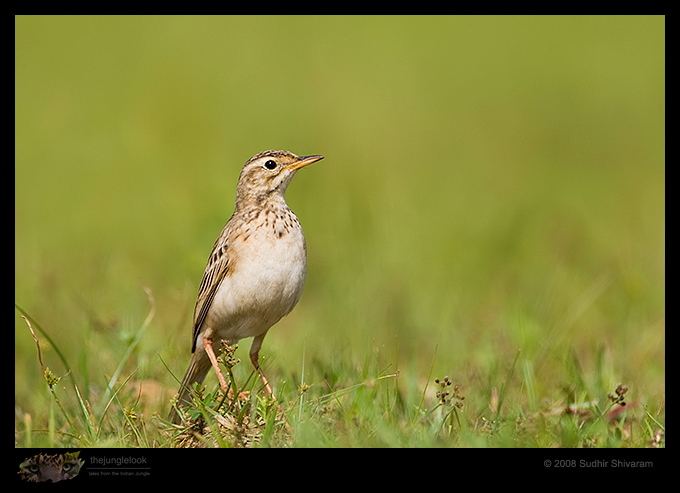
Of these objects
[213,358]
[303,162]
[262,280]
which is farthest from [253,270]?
[303,162]

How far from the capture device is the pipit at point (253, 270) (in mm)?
5996

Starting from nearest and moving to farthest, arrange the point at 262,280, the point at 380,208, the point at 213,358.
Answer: the point at 262,280 < the point at 213,358 < the point at 380,208

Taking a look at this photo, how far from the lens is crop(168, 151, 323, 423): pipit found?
6.00 metres

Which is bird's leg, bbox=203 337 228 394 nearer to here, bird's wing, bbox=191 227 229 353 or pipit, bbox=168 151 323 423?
pipit, bbox=168 151 323 423

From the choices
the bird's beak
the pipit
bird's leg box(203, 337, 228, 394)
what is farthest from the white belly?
the bird's beak

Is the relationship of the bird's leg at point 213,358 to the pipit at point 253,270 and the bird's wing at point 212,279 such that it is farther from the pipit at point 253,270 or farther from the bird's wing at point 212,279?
the bird's wing at point 212,279

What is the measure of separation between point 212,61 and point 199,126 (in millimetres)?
3325

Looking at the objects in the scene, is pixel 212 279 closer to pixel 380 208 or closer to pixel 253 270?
pixel 253 270

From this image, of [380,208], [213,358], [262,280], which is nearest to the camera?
[262,280]

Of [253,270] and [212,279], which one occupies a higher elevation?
[253,270]

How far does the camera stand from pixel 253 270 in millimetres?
6039

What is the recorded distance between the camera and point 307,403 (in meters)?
5.70

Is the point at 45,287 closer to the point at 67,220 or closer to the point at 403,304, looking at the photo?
the point at 67,220

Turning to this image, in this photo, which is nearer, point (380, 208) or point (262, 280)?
point (262, 280)
